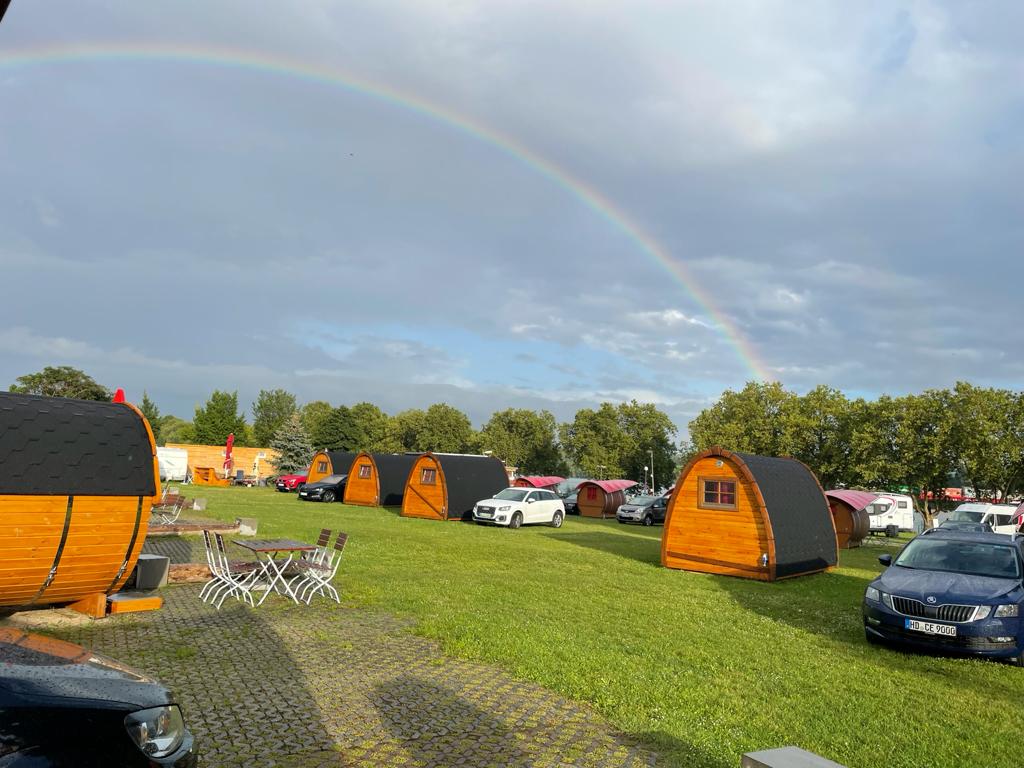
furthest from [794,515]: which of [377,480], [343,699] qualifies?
[377,480]

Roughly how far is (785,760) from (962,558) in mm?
8270

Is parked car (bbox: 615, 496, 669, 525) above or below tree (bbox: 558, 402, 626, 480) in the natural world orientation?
below

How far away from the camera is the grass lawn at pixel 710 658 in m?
5.62

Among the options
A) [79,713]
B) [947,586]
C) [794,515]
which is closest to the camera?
[79,713]

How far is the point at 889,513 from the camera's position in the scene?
35.1 meters

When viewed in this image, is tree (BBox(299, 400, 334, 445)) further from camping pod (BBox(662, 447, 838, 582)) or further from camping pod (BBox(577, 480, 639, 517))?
camping pod (BBox(662, 447, 838, 582))

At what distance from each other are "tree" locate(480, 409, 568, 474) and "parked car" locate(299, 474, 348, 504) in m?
50.9

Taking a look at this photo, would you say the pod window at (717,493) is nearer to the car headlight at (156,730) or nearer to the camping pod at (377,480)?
the car headlight at (156,730)

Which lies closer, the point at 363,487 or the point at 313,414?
the point at 363,487

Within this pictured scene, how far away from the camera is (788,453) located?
187ft

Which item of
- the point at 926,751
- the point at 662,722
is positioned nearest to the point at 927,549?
the point at 926,751

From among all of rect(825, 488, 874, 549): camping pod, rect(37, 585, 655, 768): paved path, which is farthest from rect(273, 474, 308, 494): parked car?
rect(37, 585, 655, 768): paved path

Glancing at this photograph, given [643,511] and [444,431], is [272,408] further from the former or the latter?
[643,511]

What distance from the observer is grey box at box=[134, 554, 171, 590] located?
34.0 feet
